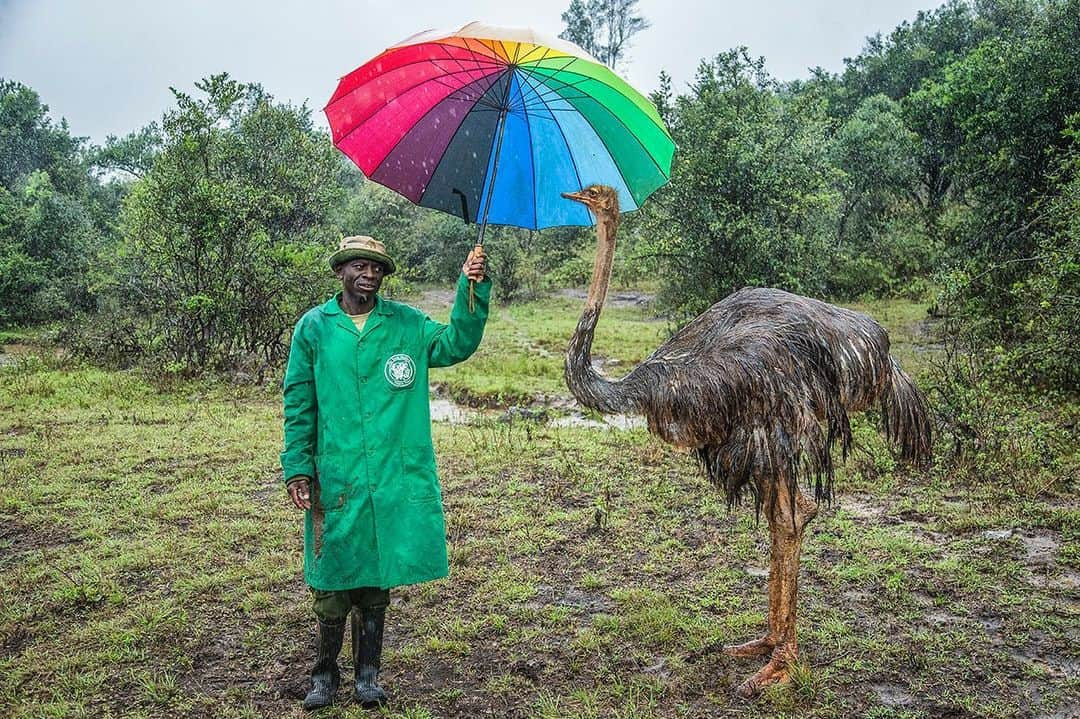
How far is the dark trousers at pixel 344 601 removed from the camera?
3676mm

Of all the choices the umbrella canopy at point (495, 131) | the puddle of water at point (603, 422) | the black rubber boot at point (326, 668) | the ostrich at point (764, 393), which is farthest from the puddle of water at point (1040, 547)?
the puddle of water at point (603, 422)

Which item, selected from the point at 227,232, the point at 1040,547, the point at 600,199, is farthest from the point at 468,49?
the point at 227,232

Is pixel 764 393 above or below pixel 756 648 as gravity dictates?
above

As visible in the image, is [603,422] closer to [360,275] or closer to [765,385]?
[765,385]

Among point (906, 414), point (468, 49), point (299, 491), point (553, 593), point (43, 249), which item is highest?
point (43, 249)

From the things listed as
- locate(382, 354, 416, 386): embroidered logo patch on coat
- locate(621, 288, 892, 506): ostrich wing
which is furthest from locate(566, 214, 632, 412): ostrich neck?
locate(382, 354, 416, 386): embroidered logo patch on coat

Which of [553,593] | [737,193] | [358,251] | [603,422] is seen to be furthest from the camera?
[737,193]

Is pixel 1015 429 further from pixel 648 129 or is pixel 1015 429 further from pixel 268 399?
pixel 268 399

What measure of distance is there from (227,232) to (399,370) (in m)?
9.10

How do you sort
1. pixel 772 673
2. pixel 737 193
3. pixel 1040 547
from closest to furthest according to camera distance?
pixel 772 673, pixel 1040 547, pixel 737 193

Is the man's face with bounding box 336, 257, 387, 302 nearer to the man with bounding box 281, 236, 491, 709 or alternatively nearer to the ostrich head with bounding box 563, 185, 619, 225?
the man with bounding box 281, 236, 491, 709

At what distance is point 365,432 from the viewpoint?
3.55 meters

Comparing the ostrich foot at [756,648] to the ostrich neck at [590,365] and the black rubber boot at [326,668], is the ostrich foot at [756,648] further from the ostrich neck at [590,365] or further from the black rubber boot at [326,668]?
the black rubber boot at [326,668]

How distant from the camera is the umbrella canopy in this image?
11.9ft
